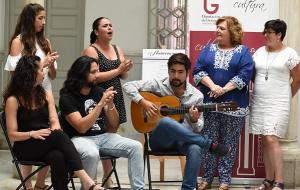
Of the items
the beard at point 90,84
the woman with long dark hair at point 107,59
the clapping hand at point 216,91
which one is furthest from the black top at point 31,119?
the clapping hand at point 216,91

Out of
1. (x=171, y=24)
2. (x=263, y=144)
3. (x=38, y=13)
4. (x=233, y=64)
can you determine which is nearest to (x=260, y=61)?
(x=233, y=64)

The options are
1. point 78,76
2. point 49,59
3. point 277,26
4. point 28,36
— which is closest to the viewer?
point 78,76

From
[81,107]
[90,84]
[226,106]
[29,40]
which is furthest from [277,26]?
[29,40]

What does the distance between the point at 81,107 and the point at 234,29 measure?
5.02ft

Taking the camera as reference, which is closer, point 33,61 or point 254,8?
point 33,61

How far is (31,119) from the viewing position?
15.5 feet

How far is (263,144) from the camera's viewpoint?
5.71m

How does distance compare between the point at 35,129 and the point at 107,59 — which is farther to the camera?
the point at 107,59

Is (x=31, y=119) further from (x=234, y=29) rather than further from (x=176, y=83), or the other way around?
(x=234, y=29)

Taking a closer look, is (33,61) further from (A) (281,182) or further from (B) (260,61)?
(A) (281,182)

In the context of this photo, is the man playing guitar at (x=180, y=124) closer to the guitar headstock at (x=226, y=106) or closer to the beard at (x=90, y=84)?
the guitar headstock at (x=226, y=106)

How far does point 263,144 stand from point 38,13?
2164 mm

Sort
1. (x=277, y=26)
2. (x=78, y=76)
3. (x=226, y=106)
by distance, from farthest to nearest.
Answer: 1. (x=277, y=26)
2. (x=226, y=106)
3. (x=78, y=76)

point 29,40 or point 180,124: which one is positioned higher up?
point 29,40
